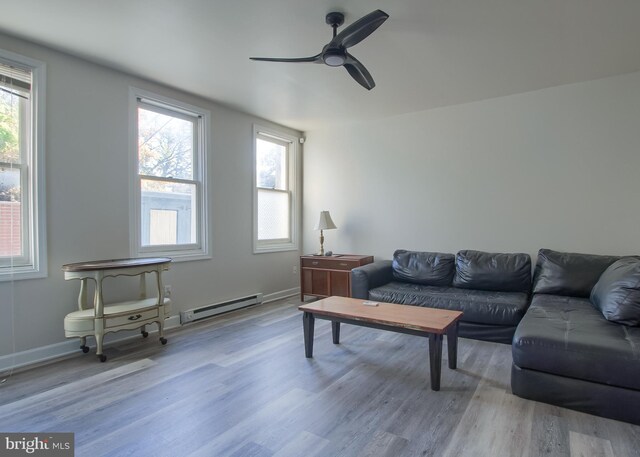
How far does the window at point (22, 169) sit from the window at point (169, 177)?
0.78m

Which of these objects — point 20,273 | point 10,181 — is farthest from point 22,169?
point 20,273

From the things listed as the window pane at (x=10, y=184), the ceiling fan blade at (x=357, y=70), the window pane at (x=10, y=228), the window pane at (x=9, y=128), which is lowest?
the window pane at (x=10, y=228)

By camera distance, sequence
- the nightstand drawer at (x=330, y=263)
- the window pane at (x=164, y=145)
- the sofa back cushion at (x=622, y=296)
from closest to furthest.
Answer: the sofa back cushion at (x=622, y=296)
the window pane at (x=164, y=145)
the nightstand drawer at (x=330, y=263)

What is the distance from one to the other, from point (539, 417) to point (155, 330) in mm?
3443

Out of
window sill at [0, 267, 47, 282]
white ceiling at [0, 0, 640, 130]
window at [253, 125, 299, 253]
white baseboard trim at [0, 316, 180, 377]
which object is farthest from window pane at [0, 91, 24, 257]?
window at [253, 125, 299, 253]

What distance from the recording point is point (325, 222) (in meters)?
5.05

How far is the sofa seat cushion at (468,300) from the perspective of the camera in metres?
3.21

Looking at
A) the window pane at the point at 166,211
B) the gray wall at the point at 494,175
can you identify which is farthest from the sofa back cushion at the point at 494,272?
the window pane at the point at 166,211

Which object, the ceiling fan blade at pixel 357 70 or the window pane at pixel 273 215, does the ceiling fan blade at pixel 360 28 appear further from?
the window pane at pixel 273 215

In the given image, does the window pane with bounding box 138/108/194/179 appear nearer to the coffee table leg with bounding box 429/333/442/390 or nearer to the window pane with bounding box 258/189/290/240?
the window pane with bounding box 258/189/290/240

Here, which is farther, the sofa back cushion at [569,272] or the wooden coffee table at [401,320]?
the sofa back cushion at [569,272]

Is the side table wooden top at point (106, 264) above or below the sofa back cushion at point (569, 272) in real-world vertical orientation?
above

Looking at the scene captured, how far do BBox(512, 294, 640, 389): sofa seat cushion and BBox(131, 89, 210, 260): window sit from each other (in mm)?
3366

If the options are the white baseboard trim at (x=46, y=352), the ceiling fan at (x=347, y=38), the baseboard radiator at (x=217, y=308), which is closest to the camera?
the ceiling fan at (x=347, y=38)
